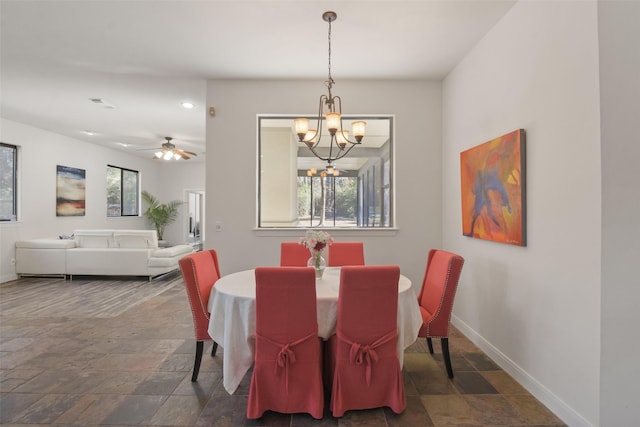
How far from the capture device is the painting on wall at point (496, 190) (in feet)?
7.55

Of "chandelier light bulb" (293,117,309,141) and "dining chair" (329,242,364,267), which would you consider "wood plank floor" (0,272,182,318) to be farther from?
"chandelier light bulb" (293,117,309,141)

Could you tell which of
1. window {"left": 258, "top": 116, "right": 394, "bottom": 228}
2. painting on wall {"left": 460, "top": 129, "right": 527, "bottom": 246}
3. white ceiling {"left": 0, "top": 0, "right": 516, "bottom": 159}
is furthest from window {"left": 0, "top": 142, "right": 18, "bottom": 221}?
painting on wall {"left": 460, "top": 129, "right": 527, "bottom": 246}

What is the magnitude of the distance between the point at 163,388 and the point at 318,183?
5546 millimetres

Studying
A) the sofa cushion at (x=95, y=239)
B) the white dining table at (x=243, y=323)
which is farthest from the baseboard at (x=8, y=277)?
the white dining table at (x=243, y=323)

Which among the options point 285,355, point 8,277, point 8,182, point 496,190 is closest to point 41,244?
point 8,277

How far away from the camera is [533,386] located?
85.7 inches

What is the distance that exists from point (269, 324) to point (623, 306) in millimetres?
1882

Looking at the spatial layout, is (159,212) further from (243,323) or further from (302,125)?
(243,323)

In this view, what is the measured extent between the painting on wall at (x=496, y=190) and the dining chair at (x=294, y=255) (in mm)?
1579

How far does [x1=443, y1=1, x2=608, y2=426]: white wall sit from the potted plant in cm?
851

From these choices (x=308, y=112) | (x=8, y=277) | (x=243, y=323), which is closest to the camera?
(x=243, y=323)

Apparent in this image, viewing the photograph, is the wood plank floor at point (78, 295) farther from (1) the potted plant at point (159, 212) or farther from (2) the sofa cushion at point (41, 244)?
(1) the potted plant at point (159, 212)

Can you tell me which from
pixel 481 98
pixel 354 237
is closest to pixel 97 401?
pixel 354 237

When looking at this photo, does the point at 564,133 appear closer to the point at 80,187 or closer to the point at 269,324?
the point at 269,324
